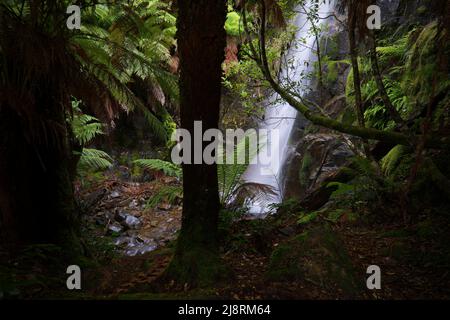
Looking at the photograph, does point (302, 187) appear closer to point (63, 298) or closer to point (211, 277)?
point (211, 277)

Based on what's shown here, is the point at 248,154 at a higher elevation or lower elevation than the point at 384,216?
Answer: higher

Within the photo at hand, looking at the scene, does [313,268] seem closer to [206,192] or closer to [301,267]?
[301,267]

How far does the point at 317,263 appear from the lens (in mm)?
2355

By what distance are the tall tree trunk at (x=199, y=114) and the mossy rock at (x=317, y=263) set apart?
44 centimetres

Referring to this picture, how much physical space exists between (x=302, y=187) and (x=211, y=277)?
5016 mm

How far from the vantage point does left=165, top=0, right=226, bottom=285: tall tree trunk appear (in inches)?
86.8

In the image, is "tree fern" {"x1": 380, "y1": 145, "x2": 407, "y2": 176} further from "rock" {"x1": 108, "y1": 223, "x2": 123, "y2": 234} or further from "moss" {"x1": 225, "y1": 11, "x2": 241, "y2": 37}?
"moss" {"x1": 225, "y1": 11, "x2": 241, "y2": 37}

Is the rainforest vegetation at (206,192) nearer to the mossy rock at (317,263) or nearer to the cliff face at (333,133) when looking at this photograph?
the mossy rock at (317,263)

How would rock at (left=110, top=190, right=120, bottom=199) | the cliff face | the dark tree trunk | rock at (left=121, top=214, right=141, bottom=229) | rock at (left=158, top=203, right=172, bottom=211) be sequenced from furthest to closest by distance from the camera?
rock at (left=110, top=190, right=120, bottom=199)
rock at (left=158, top=203, right=172, bottom=211)
rock at (left=121, top=214, right=141, bottom=229)
the cliff face
the dark tree trunk

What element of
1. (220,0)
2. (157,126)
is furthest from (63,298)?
(157,126)

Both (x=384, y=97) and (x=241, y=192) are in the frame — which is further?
(x=241, y=192)

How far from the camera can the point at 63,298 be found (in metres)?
2.14

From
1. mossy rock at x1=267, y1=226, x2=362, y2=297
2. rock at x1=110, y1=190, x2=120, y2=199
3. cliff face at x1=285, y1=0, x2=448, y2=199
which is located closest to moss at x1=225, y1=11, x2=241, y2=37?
cliff face at x1=285, y1=0, x2=448, y2=199

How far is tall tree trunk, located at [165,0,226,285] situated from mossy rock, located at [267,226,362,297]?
44 centimetres
